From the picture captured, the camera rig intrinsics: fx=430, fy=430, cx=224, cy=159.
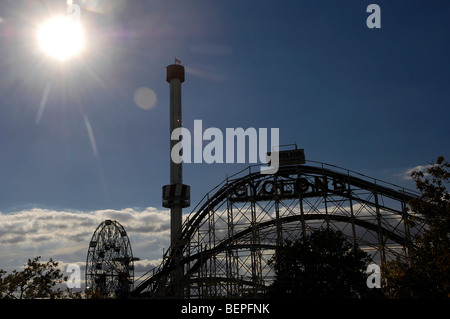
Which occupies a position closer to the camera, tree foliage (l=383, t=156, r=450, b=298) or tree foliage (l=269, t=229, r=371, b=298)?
tree foliage (l=383, t=156, r=450, b=298)

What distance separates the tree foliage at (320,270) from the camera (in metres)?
32.1

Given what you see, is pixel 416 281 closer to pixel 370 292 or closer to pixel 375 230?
pixel 370 292

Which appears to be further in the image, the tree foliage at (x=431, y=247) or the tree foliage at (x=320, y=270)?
the tree foliage at (x=320, y=270)

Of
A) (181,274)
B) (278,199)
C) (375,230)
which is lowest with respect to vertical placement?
(181,274)

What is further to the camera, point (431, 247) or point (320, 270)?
point (320, 270)

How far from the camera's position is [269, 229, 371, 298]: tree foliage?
105 ft

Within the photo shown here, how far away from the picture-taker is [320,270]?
3275 cm

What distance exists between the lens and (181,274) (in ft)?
163

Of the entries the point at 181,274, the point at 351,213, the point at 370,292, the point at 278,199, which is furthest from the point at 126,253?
the point at 370,292
